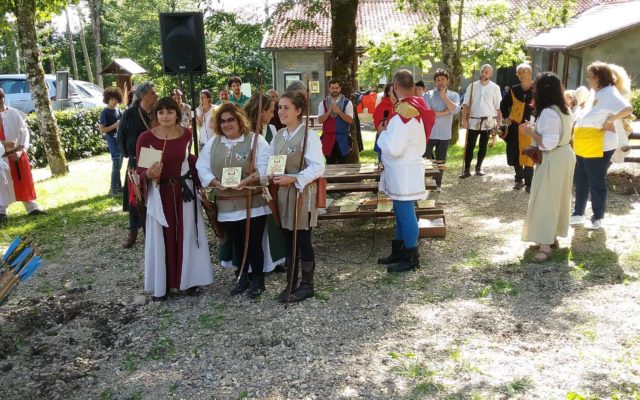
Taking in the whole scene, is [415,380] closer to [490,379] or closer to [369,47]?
[490,379]

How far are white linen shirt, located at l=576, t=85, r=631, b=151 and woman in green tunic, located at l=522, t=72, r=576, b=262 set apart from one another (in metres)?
0.82

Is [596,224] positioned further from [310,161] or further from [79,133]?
A: [79,133]

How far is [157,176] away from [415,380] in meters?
2.54

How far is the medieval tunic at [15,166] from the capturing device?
7695mm

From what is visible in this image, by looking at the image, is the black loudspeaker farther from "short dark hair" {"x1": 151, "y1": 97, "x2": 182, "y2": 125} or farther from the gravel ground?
the gravel ground

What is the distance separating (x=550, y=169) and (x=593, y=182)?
1.27 meters

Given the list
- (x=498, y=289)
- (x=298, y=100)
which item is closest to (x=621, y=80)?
(x=498, y=289)

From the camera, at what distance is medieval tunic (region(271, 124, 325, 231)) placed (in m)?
4.45

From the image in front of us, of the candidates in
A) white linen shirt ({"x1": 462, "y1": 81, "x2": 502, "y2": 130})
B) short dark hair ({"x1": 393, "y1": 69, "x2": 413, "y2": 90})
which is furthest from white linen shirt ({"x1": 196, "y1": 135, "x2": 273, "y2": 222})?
white linen shirt ({"x1": 462, "y1": 81, "x2": 502, "y2": 130})

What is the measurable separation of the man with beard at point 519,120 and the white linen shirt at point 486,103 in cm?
37

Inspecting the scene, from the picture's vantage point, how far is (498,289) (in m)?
4.91

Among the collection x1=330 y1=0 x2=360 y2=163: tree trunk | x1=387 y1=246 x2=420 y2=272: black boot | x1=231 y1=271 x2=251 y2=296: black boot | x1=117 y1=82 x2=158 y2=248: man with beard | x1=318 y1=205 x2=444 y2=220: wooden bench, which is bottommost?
x1=231 y1=271 x2=251 y2=296: black boot

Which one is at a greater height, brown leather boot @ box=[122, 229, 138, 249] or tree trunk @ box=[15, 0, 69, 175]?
tree trunk @ box=[15, 0, 69, 175]

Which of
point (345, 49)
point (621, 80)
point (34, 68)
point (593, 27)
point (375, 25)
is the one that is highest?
point (375, 25)
